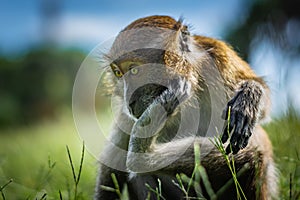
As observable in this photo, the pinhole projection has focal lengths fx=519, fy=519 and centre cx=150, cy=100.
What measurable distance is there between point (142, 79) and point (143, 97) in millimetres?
145

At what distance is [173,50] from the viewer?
387 centimetres

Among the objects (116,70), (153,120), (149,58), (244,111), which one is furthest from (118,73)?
(244,111)

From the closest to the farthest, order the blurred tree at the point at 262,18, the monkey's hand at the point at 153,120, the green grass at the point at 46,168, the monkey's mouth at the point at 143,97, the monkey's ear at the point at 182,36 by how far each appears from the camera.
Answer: the monkey's hand at the point at 153,120, the monkey's mouth at the point at 143,97, the monkey's ear at the point at 182,36, the green grass at the point at 46,168, the blurred tree at the point at 262,18

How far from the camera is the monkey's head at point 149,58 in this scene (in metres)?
3.69

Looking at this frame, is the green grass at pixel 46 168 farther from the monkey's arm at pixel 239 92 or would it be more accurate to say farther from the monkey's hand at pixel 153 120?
the monkey's arm at pixel 239 92

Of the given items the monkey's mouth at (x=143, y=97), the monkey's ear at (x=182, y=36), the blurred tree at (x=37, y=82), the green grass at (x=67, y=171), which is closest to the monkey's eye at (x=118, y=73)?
the monkey's mouth at (x=143, y=97)

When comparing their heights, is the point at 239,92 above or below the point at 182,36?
below

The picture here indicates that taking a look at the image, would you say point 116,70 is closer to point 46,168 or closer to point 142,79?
point 142,79

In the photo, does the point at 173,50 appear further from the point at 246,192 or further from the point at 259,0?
the point at 259,0

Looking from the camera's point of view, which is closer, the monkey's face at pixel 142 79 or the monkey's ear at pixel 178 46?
the monkey's face at pixel 142 79

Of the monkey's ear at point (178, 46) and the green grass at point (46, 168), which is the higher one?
the monkey's ear at point (178, 46)

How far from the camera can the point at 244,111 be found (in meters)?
3.49

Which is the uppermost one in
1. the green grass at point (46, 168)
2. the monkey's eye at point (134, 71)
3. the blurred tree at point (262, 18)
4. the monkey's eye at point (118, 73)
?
the monkey's eye at point (134, 71)

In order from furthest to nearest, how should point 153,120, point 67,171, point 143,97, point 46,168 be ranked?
1. point 46,168
2. point 67,171
3. point 143,97
4. point 153,120
